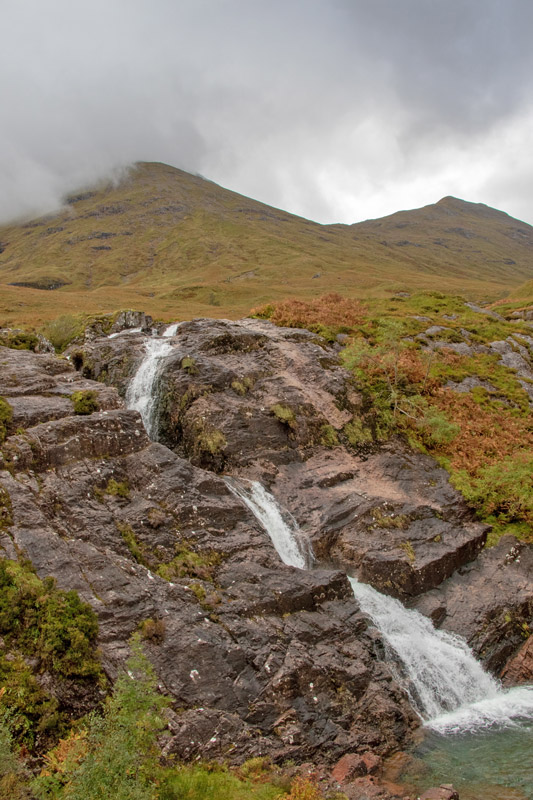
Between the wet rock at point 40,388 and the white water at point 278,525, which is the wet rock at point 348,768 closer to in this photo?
the white water at point 278,525

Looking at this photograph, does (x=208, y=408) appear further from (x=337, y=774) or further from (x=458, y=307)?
(x=458, y=307)

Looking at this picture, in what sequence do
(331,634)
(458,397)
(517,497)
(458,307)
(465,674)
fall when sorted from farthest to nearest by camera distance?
(458,307) → (458,397) → (517,497) → (465,674) → (331,634)

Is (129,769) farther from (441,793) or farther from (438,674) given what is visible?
(438,674)

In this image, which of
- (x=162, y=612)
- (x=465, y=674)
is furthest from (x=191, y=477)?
(x=465, y=674)

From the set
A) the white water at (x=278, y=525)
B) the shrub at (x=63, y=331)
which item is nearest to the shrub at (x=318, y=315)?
the shrub at (x=63, y=331)

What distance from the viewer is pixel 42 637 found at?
1388cm

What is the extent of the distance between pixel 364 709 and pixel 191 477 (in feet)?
38.1

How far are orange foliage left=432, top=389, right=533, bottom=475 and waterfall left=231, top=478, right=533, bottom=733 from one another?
10.8 meters

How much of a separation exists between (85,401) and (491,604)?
22434mm

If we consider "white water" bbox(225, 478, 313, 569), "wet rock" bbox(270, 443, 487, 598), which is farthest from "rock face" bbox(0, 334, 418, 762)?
"wet rock" bbox(270, 443, 487, 598)

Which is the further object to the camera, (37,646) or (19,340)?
(19,340)

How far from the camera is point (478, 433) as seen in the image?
103ft

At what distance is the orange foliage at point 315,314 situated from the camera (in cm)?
4206

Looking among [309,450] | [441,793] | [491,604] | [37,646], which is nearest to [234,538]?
[37,646]
